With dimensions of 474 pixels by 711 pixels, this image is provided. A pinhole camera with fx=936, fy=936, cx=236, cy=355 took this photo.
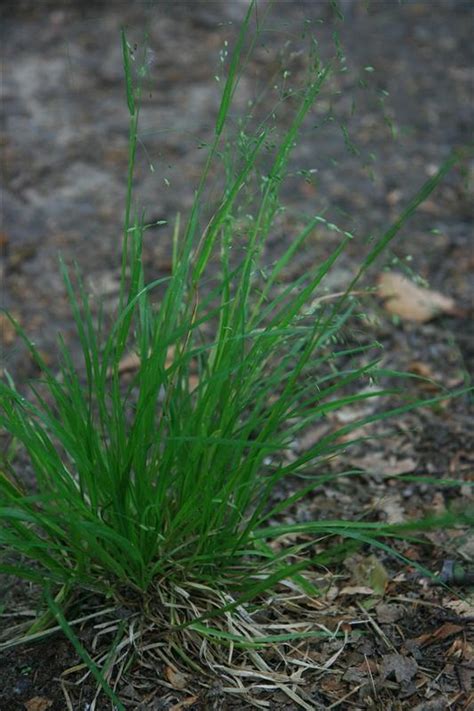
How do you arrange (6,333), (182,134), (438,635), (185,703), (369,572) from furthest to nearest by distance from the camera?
(182,134), (6,333), (369,572), (438,635), (185,703)

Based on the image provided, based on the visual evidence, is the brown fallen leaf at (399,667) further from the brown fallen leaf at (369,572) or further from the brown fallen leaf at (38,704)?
the brown fallen leaf at (38,704)

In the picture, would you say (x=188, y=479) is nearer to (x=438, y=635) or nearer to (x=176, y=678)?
(x=176, y=678)

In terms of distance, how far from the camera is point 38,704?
1711mm

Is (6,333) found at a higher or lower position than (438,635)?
lower

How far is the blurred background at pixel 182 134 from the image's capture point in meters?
3.44

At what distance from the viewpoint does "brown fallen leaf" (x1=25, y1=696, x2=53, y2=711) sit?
5.60 ft

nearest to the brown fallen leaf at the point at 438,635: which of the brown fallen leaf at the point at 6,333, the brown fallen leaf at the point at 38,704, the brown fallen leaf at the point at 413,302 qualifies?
the brown fallen leaf at the point at 38,704

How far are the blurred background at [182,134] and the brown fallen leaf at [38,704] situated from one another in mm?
1384

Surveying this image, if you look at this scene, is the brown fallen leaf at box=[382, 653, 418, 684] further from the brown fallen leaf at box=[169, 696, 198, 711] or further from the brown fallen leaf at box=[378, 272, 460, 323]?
the brown fallen leaf at box=[378, 272, 460, 323]

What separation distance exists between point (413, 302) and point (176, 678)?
1765 mm

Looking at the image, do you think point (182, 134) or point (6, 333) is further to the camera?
point (182, 134)

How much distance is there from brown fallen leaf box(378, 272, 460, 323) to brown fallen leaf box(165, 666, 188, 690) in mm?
1637

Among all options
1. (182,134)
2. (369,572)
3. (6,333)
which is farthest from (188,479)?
(182,134)

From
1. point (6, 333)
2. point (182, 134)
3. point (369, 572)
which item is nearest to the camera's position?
point (369, 572)
